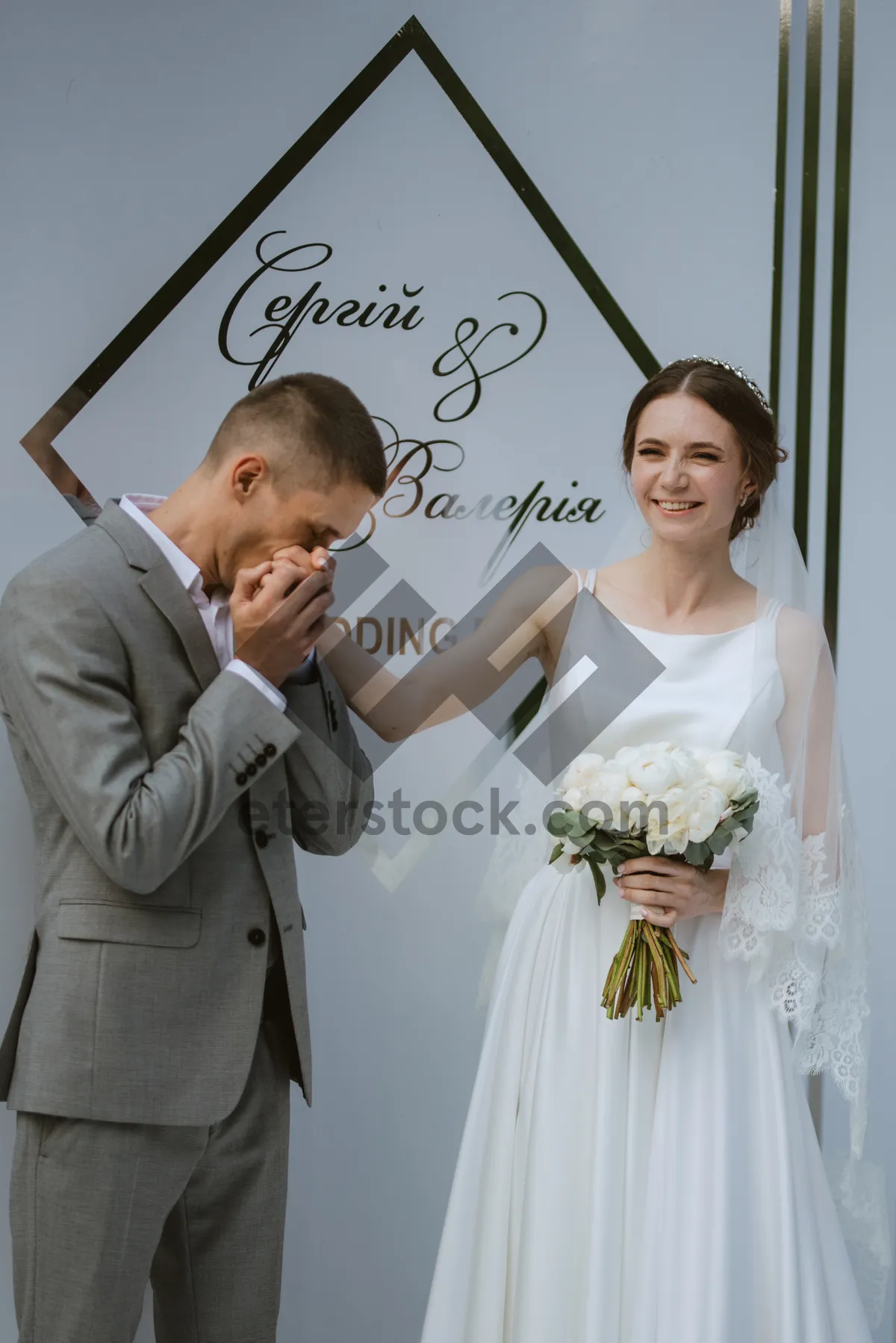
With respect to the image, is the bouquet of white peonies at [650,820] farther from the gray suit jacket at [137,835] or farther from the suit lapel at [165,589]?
the suit lapel at [165,589]

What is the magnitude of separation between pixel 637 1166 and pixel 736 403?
1.42 m

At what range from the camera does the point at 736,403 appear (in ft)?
7.80

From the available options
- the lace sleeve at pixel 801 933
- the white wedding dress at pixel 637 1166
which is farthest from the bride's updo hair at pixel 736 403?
the lace sleeve at pixel 801 933

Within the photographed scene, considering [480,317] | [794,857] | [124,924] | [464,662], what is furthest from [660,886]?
[480,317]

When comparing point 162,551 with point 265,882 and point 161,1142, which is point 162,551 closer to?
point 265,882

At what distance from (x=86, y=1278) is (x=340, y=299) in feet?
6.94

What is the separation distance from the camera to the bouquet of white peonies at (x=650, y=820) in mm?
1998

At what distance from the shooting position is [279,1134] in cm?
208

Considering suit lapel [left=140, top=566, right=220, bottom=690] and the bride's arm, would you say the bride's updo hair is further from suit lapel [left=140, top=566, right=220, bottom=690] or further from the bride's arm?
suit lapel [left=140, top=566, right=220, bottom=690]

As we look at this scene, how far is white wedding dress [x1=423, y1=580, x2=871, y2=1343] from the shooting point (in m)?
2.02

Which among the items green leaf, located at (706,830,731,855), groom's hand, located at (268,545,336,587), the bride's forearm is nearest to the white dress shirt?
groom's hand, located at (268,545,336,587)

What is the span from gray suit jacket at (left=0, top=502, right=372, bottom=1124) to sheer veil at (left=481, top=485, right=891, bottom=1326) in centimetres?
63

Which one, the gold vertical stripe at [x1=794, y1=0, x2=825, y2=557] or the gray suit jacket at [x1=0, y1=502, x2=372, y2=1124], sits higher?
the gold vertical stripe at [x1=794, y1=0, x2=825, y2=557]

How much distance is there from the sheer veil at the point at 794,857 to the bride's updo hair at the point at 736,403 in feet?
0.16
